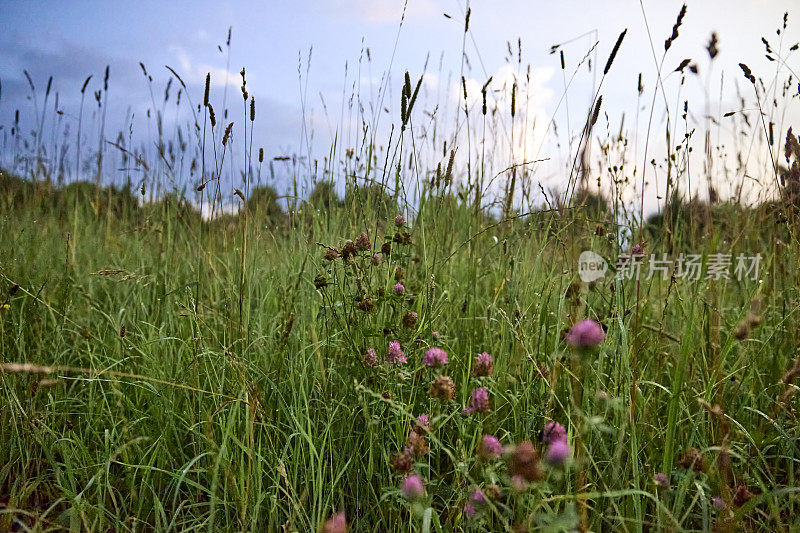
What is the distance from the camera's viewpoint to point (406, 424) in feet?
4.49

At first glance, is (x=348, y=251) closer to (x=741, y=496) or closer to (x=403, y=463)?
(x=403, y=463)

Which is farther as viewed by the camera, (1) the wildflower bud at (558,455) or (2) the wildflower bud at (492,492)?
(2) the wildflower bud at (492,492)

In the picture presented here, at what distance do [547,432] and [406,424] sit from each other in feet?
1.71

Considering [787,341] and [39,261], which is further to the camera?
[39,261]

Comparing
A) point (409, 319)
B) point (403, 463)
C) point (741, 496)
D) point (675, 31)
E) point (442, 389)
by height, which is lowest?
point (741, 496)

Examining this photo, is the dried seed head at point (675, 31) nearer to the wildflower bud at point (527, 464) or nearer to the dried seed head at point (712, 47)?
the dried seed head at point (712, 47)

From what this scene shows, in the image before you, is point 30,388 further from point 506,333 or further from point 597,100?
point 597,100

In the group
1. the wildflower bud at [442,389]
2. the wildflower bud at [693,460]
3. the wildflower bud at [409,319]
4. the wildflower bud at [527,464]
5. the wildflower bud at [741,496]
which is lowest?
the wildflower bud at [741,496]

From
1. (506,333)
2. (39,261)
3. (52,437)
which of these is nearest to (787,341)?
(506,333)

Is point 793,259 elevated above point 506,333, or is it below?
above

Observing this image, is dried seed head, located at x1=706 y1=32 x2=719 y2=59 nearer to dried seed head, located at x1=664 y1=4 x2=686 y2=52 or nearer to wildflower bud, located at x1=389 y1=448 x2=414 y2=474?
dried seed head, located at x1=664 y1=4 x2=686 y2=52

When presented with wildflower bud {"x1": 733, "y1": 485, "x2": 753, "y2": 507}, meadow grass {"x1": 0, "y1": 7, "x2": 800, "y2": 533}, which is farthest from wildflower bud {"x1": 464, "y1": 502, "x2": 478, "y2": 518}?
wildflower bud {"x1": 733, "y1": 485, "x2": 753, "y2": 507}

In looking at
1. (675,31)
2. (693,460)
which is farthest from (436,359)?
(675,31)

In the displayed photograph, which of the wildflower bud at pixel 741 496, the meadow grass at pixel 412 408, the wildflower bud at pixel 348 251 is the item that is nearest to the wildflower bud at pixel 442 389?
the meadow grass at pixel 412 408
